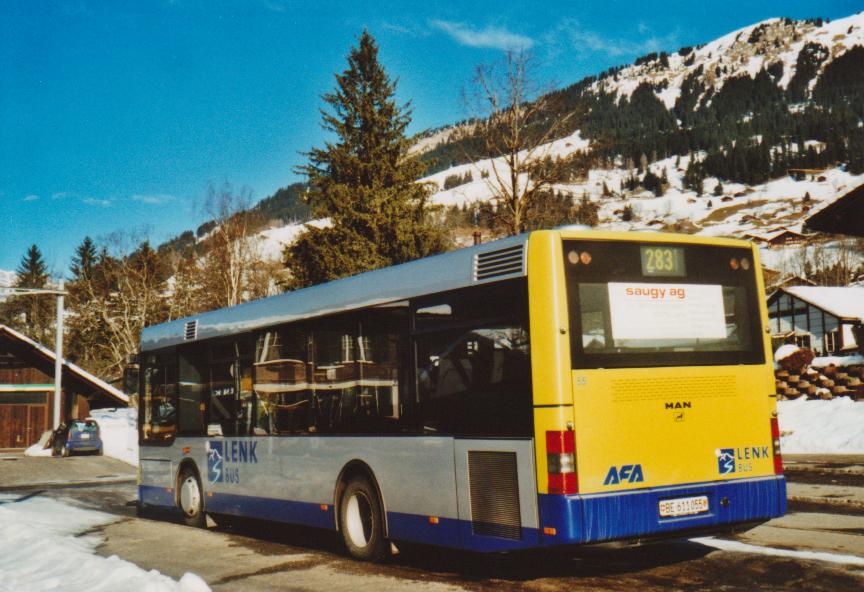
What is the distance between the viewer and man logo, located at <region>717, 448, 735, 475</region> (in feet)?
25.0

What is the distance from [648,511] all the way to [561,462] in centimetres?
89

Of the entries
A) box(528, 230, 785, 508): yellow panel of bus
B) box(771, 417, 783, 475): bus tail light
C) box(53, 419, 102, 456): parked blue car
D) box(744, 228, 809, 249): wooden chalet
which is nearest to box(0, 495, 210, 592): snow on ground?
box(528, 230, 785, 508): yellow panel of bus

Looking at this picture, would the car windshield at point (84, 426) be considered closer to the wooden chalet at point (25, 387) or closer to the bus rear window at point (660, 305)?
the wooden chalet at point (25, 387)

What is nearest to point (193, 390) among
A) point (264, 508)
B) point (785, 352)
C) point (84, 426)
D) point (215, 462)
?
point (215, 462)

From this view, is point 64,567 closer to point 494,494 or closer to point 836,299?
point 494,494

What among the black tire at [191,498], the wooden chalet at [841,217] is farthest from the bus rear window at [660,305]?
the wooden chalet at [841,217]

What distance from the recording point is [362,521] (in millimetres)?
9461

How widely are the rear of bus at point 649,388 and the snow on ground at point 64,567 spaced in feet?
9.94

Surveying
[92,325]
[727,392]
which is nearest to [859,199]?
[727,392]

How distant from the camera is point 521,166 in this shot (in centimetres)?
3175

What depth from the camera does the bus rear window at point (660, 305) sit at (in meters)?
7.30

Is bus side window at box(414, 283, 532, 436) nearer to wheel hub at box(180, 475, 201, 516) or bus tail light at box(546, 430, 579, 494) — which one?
bus tail light at box(546, 430, 579, 494)

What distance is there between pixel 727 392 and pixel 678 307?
839 millimetres

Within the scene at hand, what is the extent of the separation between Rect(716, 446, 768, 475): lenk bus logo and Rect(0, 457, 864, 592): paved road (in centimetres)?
85
